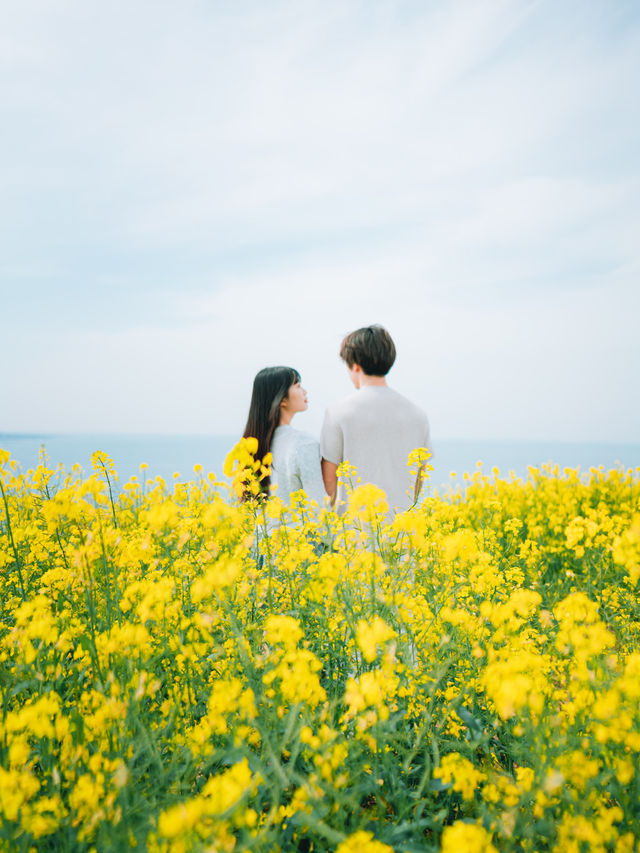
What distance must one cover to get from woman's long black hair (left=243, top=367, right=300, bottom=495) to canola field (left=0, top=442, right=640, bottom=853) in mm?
841

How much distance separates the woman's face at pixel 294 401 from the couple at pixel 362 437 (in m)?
0.08

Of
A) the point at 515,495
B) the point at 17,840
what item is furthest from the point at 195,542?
the point at 515,495

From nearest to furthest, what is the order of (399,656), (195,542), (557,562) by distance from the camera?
(399,656)
(195,542)
(557,562)

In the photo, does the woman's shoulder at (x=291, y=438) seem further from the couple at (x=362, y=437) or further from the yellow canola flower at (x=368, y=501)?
the yellow canola flower at (x=368, y=501)

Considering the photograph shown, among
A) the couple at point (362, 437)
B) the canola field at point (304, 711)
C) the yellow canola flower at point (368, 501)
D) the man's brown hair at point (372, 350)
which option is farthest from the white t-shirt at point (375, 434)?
the yellow canola flower at point (368, 501)

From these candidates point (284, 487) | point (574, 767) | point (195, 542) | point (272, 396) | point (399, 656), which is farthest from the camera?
point (272, 396)

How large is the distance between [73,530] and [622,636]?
10.5 ft

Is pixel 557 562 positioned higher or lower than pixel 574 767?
lower

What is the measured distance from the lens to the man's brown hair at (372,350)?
3.37 m

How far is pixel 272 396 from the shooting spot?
360 cm

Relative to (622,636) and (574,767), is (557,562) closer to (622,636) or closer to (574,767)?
(622,636)

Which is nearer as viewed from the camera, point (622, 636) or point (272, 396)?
point (622, 636)

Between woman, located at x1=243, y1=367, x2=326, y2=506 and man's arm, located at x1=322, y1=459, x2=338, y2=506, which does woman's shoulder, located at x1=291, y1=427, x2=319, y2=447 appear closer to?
woman, located at x1=243, y1=367, x2=326, y2=506

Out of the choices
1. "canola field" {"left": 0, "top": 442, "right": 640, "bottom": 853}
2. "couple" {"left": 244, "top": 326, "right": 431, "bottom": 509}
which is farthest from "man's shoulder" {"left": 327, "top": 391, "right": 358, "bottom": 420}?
"canola field" {"left": 0, "top": 442, "right": 640, "bottom": 853}
